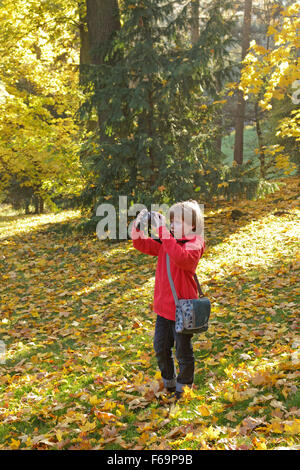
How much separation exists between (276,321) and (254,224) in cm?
511

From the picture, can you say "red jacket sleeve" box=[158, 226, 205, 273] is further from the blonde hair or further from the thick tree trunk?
the thick tree trunk

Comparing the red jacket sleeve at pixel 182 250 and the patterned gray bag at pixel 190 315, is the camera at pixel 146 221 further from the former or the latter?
the patterned gray bag at pixel 190 315

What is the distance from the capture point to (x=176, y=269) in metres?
3.42

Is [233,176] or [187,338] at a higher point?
[233,176]

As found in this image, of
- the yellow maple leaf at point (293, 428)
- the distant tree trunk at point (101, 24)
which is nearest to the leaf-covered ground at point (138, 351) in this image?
the yellow maple leaf at point (293, 428)

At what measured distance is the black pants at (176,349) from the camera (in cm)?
351

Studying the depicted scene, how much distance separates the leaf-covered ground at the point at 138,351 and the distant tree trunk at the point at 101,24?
4020 millimetres

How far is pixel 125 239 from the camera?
A: 10203 mm

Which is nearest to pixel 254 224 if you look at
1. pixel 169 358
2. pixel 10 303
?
pixel 10 303

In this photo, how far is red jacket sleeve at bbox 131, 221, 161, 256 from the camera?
11.2 feet

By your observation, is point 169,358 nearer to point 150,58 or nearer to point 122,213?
point 122,213

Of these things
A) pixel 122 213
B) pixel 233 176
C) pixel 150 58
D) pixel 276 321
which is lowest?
pixel 276 321

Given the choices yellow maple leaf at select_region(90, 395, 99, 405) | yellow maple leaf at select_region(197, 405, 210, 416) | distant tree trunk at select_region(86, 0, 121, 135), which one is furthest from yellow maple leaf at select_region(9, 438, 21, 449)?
distant tree trunk at select_region(86, 0, 121, 135)

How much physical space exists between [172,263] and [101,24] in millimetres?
8663
